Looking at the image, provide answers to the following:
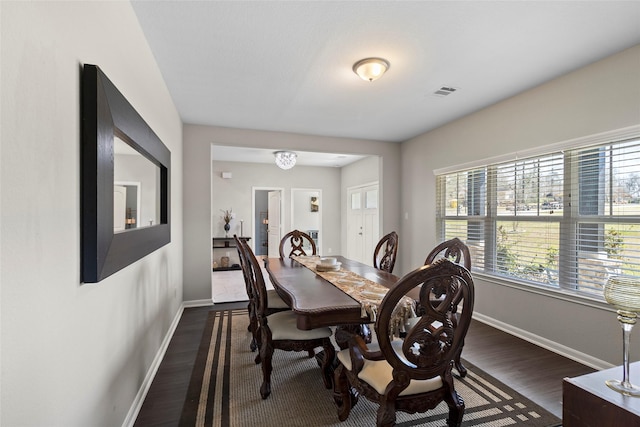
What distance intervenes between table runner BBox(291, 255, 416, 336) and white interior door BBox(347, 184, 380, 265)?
3670 mm

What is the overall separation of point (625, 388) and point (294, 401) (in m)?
1.68

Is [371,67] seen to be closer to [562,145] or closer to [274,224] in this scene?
[562,145]

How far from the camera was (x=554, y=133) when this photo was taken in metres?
2.79

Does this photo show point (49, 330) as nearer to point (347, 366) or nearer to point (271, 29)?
point (347, 366)

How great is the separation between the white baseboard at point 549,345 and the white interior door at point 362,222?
2.91 metres

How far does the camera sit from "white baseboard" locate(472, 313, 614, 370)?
2.45m

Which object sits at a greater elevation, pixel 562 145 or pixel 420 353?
pixel 562 145

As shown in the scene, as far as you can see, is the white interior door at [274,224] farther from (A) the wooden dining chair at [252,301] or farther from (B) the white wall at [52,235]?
(B) the white wall at [52,235]

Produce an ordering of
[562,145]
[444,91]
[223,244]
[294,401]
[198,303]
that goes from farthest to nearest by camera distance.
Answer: [223,244] → [198,303] → [444,91] → [562,145] → [294,401]

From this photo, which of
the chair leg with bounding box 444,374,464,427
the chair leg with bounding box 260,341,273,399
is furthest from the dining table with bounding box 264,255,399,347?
Result: the chair leg with bounding box 444,374,464,427

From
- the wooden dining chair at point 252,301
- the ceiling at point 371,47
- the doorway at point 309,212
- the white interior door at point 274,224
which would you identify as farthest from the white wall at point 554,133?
the white interior door at point 274,224

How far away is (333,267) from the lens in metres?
2.72

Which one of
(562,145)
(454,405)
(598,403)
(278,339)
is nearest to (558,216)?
(562,145)

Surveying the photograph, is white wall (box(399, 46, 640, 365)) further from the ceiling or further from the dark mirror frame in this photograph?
the dark mirror frame
